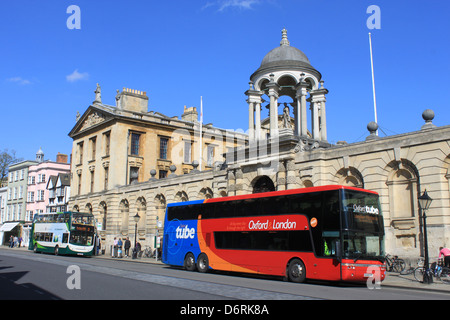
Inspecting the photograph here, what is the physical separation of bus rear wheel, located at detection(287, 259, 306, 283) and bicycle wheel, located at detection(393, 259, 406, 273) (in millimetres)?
5774

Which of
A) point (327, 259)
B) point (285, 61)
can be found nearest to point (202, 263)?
point (327, 259)

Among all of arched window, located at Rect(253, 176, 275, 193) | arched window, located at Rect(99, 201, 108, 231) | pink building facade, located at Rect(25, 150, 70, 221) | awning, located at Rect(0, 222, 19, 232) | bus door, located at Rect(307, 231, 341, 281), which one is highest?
pink building facade, located at Rect(25, 150, 70, 221)

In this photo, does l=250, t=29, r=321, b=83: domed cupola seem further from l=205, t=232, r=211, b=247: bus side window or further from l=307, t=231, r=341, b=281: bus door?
l=307, t=231, r=341, b=281: bus door

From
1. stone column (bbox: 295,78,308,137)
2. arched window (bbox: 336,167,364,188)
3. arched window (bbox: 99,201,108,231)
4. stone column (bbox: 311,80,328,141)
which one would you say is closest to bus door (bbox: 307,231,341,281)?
arched window (bbox: 336,167,364,188)

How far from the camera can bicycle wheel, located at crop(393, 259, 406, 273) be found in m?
20.2

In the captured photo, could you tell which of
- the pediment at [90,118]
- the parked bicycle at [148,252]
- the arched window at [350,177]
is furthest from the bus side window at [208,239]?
the pediment at [90,118]

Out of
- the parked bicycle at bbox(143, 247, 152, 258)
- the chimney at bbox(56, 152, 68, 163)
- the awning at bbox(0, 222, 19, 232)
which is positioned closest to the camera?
the parked bicycle at bbox(143, 247, 152, 258)

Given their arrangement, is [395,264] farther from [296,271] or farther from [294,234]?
[294,234]

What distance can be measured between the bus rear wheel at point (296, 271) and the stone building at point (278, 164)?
6.42 metres

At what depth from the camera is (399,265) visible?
66.9ft

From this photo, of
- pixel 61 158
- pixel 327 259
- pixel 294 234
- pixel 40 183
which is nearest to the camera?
pixel 327 259

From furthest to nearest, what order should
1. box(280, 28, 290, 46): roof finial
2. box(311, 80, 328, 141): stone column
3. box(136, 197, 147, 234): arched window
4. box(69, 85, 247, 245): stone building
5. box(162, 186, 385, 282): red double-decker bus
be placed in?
box(136, 197, 147, 234): arched window
box(69, 85, 247, 245): stone building
box(280, 28, 290, 46): roof finial
box(311, 80, 328, 141): stone column
box(162, 186, 385, 282): red double-decker bus

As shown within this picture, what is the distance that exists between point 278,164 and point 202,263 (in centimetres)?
760
